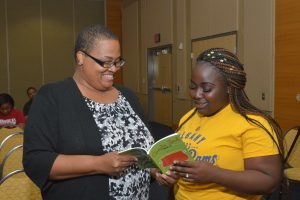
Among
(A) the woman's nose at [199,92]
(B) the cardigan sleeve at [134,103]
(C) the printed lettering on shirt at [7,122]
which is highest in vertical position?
(A) the woman's nose at [199,92]

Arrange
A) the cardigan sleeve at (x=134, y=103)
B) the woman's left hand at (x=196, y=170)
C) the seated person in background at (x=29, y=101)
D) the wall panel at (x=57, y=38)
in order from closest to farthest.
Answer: the woman's left hand at (x=196, y=170) < the cardigan sleeve at (x=134, y=103) < the seated person in background at (x=29, y=101) < the wall panel at (x=57, y=38)

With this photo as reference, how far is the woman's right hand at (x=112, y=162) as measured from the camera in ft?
4.88

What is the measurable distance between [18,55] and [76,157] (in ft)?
34.7

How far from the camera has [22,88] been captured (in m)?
11.2

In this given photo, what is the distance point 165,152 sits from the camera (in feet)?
4.70

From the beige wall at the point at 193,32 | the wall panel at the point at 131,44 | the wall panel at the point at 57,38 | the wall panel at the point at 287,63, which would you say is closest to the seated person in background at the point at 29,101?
the beige wall at the point at 193,32

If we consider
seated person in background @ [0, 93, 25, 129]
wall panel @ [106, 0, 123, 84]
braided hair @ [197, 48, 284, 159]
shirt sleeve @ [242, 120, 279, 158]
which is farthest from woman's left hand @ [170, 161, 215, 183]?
wall panel @ [106, 0, 123, 84]

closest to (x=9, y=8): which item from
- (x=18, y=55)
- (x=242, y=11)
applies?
(x=18, y=55)

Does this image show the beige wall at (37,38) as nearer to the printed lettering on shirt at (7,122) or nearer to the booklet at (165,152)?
the printed lettering on shirt at (7,122)

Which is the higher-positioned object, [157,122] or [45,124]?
[45,124]

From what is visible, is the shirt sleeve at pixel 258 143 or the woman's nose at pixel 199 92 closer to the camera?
the shirt sleeve at pixel 258 143

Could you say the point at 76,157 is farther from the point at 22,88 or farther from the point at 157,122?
the point at 22,88

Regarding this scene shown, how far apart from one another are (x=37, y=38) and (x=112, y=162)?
10.7 metres

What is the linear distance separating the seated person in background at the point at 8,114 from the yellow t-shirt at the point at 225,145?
390cm
